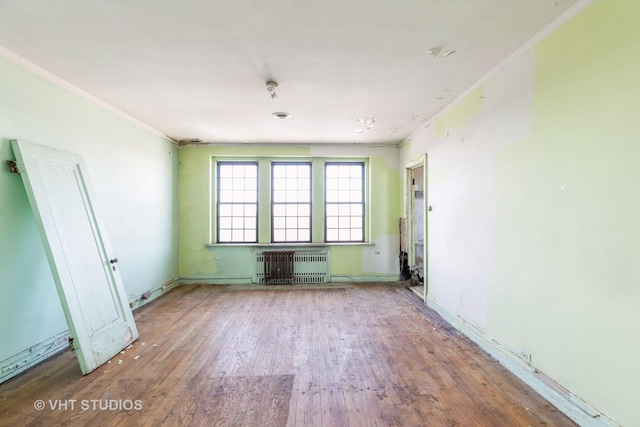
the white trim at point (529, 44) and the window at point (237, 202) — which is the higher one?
the white trim at point (529, 44)

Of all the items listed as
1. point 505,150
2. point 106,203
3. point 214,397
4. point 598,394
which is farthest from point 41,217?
point 598,394

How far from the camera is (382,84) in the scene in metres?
3.10

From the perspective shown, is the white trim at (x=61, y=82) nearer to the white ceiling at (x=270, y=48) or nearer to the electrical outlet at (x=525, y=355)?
the white ceiling at (x=270, y=48)

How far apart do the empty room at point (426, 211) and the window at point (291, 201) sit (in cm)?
157

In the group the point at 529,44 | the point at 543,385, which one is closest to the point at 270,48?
the point at 529,44

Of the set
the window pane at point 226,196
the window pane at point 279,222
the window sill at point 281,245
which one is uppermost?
the window pane at point 226,196

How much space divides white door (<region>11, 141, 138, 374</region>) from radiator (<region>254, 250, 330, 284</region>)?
2.66m

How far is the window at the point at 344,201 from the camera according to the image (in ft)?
19.7

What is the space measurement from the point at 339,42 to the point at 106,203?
3300 mm

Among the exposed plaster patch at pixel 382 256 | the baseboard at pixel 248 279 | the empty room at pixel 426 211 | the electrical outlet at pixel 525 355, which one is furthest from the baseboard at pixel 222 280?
the electrical outlet at pixel 525 355

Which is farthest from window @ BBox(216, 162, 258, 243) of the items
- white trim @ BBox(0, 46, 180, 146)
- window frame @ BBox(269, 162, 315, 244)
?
white trim @ BBox(0, 46, 180, 146)

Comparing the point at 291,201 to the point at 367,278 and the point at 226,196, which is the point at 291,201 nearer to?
the point at 226,196

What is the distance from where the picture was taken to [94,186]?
3.44 metres

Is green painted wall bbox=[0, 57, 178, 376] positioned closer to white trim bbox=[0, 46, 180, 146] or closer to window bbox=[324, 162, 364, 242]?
white trim bbox=[0, 46, 180, 146]
